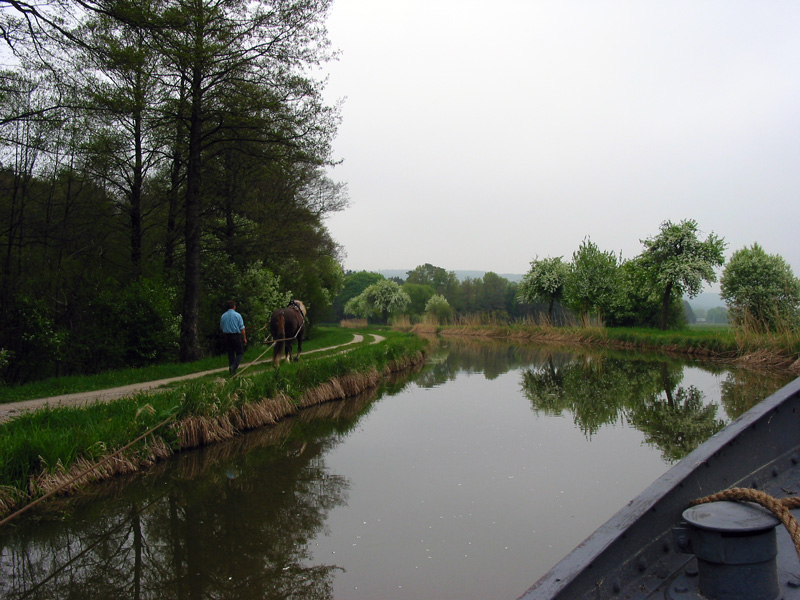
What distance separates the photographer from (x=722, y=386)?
14016 millimetres

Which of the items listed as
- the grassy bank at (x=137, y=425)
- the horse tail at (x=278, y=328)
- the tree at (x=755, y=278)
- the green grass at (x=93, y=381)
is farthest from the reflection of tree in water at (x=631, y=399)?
the tree at (x=755, y=278)

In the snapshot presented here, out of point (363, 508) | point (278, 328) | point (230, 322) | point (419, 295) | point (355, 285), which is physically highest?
point (355, 285)

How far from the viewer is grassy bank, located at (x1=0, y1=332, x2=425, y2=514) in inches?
227

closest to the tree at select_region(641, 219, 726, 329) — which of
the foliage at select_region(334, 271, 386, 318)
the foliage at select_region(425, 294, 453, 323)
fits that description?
the foliage at select_region(425, 294, 453, 323)

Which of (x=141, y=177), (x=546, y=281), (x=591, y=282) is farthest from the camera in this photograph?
(x=546, y=281)

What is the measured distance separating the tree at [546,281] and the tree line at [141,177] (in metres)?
23.8

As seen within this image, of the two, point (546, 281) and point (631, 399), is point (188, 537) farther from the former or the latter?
point (546, 281)

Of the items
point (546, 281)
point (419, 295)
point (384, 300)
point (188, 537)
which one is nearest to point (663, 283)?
point (546, 281)

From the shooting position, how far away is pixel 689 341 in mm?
22609

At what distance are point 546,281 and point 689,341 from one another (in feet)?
Result: 52.3

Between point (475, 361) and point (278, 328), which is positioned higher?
point (278, 328)

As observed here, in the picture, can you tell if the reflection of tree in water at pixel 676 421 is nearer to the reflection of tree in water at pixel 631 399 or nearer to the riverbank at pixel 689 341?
the reflection of tree in water at pixel 631 399

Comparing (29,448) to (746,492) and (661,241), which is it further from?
(661,241)

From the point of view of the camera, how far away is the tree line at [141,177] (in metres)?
12.5
